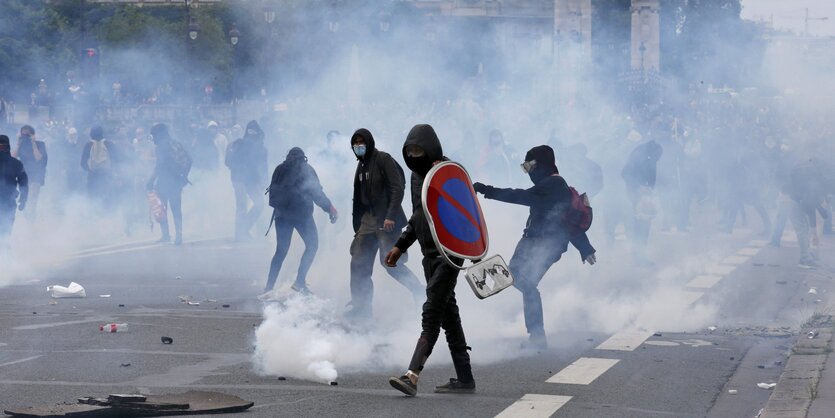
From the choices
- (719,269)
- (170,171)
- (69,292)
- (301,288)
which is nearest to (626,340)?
(301,288)

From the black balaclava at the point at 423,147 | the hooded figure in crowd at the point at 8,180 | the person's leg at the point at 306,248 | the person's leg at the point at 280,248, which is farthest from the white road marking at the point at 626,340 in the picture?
the hooded figure in crowd at the point at 8,180

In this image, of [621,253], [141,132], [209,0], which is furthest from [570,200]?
[209,0]

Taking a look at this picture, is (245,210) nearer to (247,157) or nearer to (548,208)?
(247,157)

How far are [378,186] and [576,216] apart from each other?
1649mm

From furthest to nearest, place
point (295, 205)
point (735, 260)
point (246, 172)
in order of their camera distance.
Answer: point (246, 172)
point (735, 260)
point (295, 205)

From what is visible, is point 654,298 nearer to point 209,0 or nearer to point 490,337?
point 490,337

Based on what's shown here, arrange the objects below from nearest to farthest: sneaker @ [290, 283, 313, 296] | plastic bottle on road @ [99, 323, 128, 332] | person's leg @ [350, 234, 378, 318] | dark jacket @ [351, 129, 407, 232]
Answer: plastic bottle on road @ [99, 323, 128, 332], dark jacket @ [351, 129, 407, 232], person's leg @ [350, 234, 378, 318], sneaker @ [290, 283, 313, 296]

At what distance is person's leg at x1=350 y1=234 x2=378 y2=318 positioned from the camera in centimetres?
1184

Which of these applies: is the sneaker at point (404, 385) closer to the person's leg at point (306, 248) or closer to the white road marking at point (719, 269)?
the person's leg at point (306, 248)

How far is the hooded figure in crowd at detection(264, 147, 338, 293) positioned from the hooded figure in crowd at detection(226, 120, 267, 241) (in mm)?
7097

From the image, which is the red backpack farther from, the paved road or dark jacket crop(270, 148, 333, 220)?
dark jacket crop(270, 148, 333, 220)

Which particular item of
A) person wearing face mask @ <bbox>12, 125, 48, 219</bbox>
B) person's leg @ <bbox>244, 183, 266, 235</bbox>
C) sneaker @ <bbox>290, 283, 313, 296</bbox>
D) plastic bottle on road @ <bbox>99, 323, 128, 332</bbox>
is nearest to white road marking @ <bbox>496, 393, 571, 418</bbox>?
plastic bottle on road @ <bbox>99, 323, 128, 332</bbox>

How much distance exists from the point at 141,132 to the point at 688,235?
1000 cm

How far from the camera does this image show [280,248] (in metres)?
14.6
